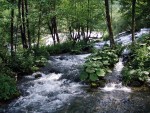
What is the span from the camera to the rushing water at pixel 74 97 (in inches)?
505

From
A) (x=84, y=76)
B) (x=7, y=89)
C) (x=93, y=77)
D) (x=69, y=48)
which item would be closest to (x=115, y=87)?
(x=93, y=77)

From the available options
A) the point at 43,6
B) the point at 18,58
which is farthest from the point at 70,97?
the point at 43,6

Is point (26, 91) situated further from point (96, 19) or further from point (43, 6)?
point (96, 19)

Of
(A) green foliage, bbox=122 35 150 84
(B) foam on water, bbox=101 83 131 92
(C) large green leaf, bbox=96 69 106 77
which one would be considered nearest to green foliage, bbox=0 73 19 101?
(C) large green leaf, bbox=96 69 106 77

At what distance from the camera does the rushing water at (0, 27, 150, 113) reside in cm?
1283

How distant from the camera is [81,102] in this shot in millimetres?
13672

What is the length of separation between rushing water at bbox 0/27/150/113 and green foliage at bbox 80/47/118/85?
0.54 metres

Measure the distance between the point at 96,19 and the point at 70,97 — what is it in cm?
2426

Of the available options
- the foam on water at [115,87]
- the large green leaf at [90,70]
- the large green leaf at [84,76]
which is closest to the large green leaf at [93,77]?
the large green leaf at [90,70]

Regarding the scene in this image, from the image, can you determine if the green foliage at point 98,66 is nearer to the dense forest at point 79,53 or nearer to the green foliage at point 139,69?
the dense forest at point 79,53

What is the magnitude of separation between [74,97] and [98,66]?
10.3 feet

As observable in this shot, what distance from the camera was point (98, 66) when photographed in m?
16.9

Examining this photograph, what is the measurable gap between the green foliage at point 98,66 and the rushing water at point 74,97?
54 cm

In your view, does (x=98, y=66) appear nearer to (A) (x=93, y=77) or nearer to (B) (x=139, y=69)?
(A) (x=93, y=77)
